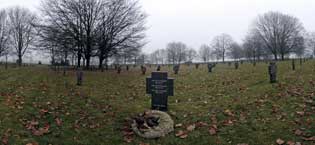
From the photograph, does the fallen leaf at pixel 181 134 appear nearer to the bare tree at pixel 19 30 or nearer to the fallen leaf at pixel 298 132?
the fallen leaf at pixel 298 132

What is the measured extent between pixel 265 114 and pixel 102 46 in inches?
882

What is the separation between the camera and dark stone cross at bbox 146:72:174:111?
893cm

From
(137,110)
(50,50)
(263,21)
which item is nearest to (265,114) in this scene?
(137,110)

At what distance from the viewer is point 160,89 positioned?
9078 mm

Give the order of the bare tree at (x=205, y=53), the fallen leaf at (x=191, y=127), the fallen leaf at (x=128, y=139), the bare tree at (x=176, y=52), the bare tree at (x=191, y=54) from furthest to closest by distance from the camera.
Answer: the bare tree at (x=205, y=53), the bare tree at (x=191, y=54), the bare tree at (x=176, y=52), the fallen leaf at (x=191, y=127), the fallen leaf at (x=128, y=139)

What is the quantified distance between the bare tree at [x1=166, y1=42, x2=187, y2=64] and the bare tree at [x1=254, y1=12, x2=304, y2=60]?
3129 cm

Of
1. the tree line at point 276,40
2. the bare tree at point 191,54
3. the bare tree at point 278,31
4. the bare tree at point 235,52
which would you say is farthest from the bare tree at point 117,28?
the bare tree at point 191,54

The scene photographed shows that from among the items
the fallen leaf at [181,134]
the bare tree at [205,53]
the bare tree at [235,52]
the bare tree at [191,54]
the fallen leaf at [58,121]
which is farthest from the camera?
the bare tree at [205,53]

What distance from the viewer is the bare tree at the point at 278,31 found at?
5747 centimetres

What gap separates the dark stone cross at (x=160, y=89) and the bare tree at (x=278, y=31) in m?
53.5

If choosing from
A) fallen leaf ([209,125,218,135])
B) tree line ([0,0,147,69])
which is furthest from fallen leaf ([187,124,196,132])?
tree line ([0,0,147,69])

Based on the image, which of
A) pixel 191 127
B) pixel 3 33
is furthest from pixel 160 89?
pixel 3 33

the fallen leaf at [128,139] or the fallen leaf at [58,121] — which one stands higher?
the fallen leaf at [58,121]

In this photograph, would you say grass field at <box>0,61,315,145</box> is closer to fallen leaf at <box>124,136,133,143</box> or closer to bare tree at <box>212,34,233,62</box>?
fallen leaf at <box>124,136,133,143</box>
